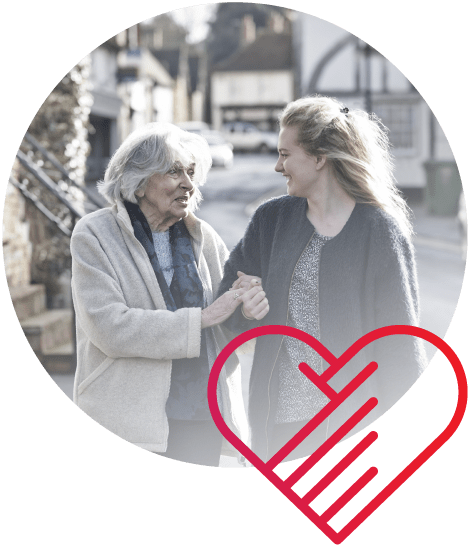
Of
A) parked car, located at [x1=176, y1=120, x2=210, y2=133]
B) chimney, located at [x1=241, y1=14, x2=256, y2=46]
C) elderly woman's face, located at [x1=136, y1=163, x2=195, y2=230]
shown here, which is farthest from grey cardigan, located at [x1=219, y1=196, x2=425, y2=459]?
chimney, located at [x1=241, y1=14, x2=256, y2=46]

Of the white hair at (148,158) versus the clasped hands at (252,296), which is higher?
the white hair at (148,158)

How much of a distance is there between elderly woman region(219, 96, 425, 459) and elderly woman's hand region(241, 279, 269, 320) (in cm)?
2

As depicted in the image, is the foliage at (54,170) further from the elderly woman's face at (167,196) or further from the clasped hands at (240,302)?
the clasped hands at (240,302)

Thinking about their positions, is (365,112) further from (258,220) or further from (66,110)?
(66,110)

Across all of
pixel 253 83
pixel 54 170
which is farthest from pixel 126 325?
pixel 54 170

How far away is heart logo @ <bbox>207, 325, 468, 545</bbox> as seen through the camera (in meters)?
1.76

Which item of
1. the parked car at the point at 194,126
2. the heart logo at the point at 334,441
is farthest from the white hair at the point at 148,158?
the heart logo at the point at 334,441

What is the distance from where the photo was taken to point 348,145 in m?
1.90

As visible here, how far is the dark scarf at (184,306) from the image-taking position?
196 cm

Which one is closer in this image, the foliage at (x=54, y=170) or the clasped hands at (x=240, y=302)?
the clasped hands at (x=240, y=302)

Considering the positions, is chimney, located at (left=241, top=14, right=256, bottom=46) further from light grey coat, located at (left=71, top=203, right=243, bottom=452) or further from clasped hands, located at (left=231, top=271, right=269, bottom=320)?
clasped hands, located at (left=231, top=271, right=269, bottom=320)

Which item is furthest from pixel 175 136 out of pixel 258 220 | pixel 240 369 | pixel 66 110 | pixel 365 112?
pixel 66 110

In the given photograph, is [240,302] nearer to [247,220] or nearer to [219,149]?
[247,220]

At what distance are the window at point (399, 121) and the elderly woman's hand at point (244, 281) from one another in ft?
2.29
